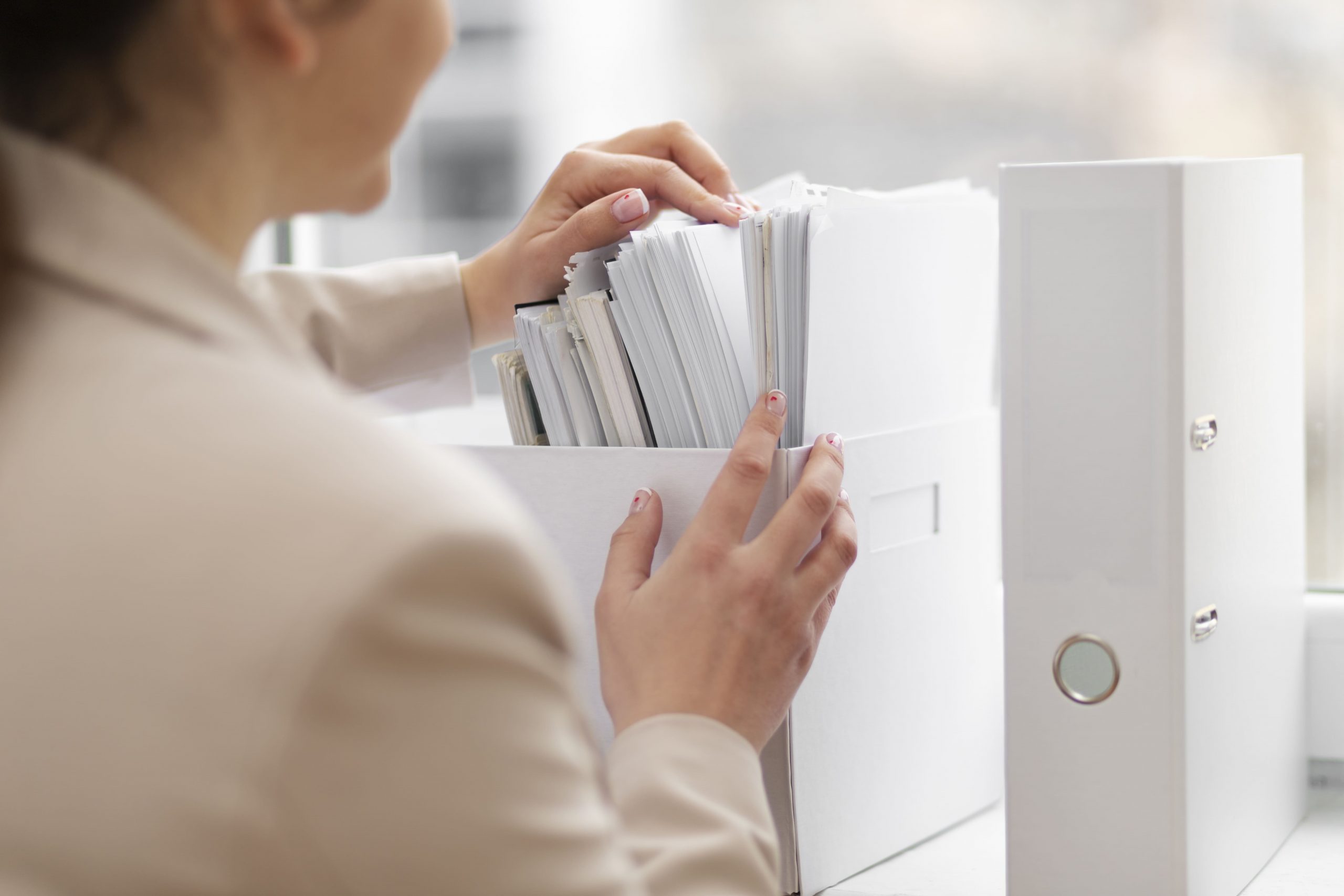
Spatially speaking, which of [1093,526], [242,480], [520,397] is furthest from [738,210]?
[242,480]

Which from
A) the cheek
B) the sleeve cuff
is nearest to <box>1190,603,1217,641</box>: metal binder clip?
the sleeve cuff

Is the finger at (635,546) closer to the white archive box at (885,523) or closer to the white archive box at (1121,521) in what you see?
the white archive box at (885,523)

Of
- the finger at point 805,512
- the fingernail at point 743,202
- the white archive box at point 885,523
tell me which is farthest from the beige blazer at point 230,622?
the fingernail at point 743,202

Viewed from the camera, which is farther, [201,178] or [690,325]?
[690,325]

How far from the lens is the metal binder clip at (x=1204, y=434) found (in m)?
0.70

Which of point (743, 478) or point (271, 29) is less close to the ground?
point (271, 29)

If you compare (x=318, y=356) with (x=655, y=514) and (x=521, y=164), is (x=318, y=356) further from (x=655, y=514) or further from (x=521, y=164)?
(x=521, y=164)

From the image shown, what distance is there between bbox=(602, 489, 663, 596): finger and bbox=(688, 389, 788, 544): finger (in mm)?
38

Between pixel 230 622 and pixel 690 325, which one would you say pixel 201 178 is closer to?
pixel 230 622

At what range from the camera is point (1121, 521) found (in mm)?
699

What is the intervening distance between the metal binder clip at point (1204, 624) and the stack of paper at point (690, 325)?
0.81 feet

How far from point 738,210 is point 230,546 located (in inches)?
21.0

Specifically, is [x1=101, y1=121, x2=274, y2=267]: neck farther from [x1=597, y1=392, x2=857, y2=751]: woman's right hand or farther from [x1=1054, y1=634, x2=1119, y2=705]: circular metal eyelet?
[x1=1054, y1=634, x2=1119, y2=705]: circular metal eyelet

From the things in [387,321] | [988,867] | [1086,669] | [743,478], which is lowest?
[988,867]
